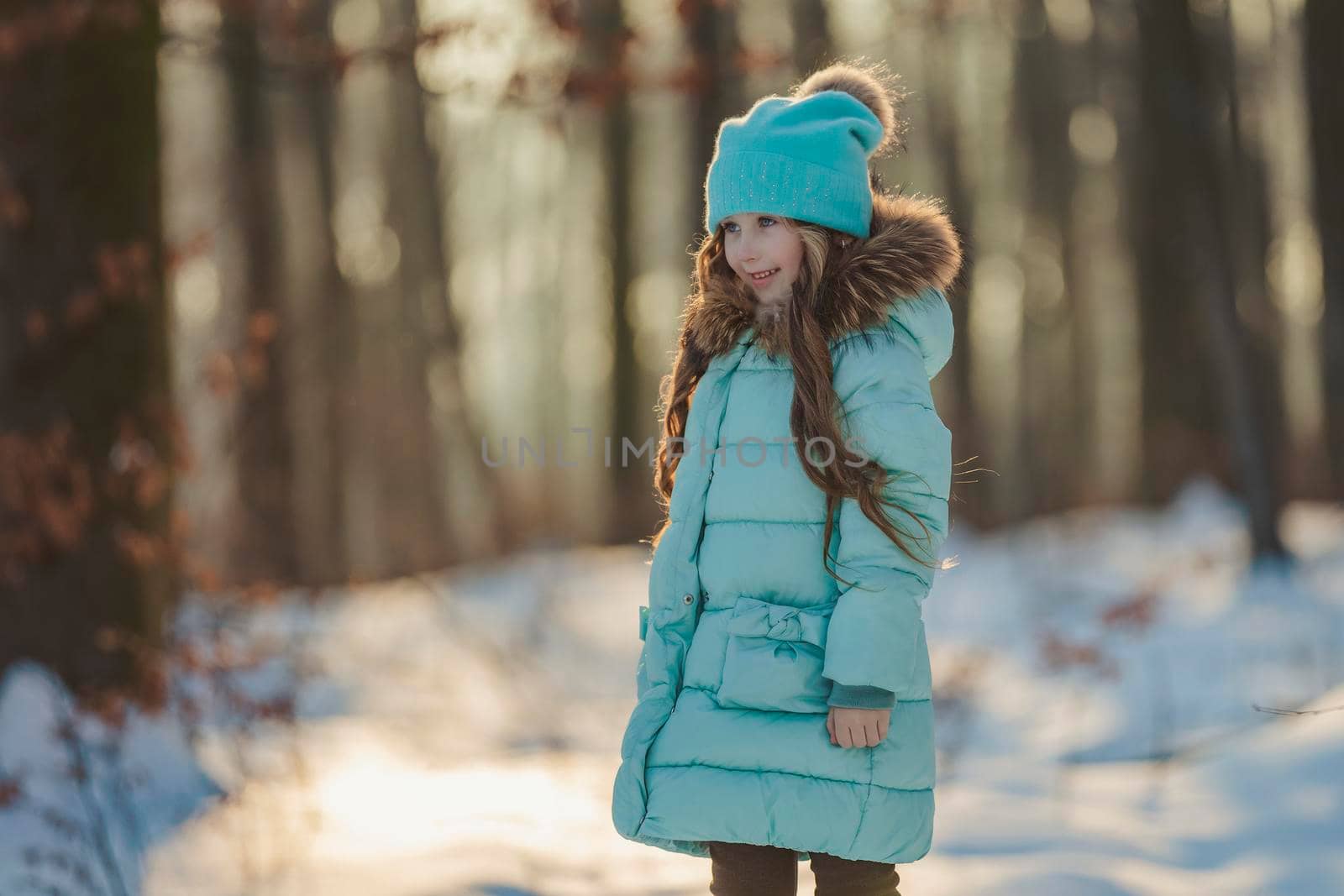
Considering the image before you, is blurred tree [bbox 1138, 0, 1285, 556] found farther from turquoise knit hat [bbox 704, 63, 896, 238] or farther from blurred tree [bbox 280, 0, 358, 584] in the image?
blurred tree [bbox 280, 0, 358, 584]

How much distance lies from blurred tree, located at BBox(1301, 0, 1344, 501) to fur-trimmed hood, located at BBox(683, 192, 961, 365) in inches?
230

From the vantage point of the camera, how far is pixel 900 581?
257 centimetres

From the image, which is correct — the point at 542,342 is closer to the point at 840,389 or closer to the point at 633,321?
the point at 633,321

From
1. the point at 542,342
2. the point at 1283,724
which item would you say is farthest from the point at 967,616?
the point at 542,342

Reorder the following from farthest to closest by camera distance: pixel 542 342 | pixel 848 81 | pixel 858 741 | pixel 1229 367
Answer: pixel 542 342 → pixel 1229 367 → pixel 848 81 → pixel 858 741

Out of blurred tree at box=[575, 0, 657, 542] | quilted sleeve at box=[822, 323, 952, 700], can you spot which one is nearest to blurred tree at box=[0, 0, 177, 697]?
quilted sleeve at box=[822, 323, 952, 700]

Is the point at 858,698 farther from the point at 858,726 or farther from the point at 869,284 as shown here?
the point at 869,284

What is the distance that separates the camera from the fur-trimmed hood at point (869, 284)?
2.70 m

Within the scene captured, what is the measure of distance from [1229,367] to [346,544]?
13.8 metres

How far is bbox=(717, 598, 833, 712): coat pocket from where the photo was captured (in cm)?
257

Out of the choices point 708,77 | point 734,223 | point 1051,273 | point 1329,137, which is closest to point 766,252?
point 734,223

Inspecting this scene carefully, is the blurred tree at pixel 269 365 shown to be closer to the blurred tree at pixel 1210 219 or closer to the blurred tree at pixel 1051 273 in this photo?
the blurred tree at pixel 1210 219

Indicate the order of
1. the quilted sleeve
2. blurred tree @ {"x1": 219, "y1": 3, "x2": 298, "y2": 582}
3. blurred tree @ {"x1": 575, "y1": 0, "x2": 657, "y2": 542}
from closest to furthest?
the quilted sleeve < blurred tree @ {"x1": 219, "y1": 3, "x2": 298, "y2": 582} < blurred tree @ {"x1": 575, "y1": 0, "x2": 657, "y2": 542}

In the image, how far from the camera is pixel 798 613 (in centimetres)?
261
